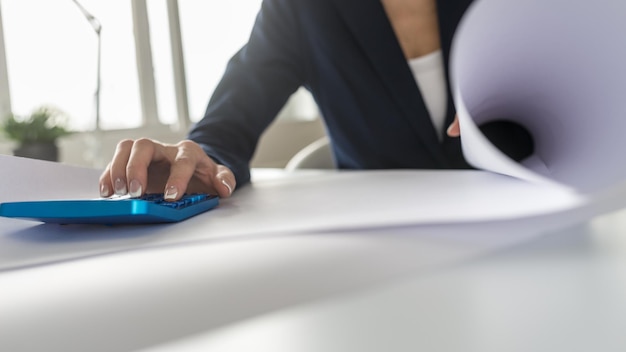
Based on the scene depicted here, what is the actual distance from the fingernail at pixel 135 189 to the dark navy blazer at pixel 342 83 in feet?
1.09

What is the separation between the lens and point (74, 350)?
18 cm

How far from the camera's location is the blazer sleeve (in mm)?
787

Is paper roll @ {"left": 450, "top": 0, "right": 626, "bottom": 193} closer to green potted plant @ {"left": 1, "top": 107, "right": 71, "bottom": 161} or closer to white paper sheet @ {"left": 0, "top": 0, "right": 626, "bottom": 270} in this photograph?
white paper sheet @ {"left": 0, "top": 0, "right": 626, "bottom": 270}

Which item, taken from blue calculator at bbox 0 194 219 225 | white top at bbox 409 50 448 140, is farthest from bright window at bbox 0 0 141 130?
blue calculator at bbox 0 194 219 225

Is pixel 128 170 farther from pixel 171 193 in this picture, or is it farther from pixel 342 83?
pixel 342 83

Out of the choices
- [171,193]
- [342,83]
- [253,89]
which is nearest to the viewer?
[171,193]

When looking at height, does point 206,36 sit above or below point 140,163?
below

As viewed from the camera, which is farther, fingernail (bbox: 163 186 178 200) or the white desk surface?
fingernail (bbox: 163 186 178 200)

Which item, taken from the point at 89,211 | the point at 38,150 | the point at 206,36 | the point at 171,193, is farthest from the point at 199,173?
the point at 206,36

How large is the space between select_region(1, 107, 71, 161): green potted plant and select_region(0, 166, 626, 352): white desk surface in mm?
1646

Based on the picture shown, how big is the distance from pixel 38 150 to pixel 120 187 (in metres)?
1.45

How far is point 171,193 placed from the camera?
1.48 ft

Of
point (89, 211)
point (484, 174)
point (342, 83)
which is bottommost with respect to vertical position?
point (342, 83)

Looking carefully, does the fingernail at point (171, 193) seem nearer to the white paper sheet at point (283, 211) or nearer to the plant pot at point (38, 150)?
the white paper sheet at point (283, 211)
